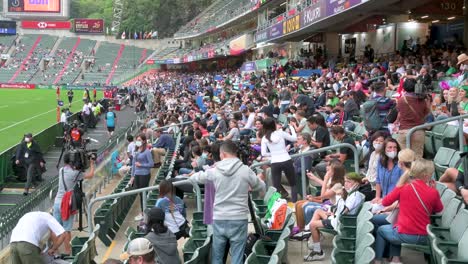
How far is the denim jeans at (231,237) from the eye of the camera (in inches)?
262

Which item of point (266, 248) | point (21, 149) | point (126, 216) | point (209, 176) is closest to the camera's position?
point (209, 176)

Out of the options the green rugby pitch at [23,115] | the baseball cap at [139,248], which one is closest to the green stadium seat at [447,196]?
the baseball cap at [139,248]

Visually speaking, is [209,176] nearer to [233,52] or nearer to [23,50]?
[233,52]

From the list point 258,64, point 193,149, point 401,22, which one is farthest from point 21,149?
point 258,64

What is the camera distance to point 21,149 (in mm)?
18109

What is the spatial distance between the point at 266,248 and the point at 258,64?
36739 mm

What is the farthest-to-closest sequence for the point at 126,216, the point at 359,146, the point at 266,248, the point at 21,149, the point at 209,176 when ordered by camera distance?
the point at 21,149 < the point at 126,216 < the point at 359,146 < the point at 266,248 < the point at 209,176

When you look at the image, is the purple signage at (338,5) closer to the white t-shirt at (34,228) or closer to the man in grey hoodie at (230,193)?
the man in grey hoodie at (230,193)

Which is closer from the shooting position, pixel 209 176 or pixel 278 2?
pixel 209 176

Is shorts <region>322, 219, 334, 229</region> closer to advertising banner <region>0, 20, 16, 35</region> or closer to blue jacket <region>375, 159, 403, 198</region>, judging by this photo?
blue jacket <region>375, 159, 403, 198</region>

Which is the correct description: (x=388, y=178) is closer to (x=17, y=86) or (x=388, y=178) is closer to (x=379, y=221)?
(x=379, y=221)

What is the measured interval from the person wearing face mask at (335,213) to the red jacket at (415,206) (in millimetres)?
1062

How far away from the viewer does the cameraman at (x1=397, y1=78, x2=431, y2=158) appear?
30.4 feet

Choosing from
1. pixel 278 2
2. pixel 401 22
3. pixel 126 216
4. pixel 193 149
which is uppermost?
pixel 278 2
